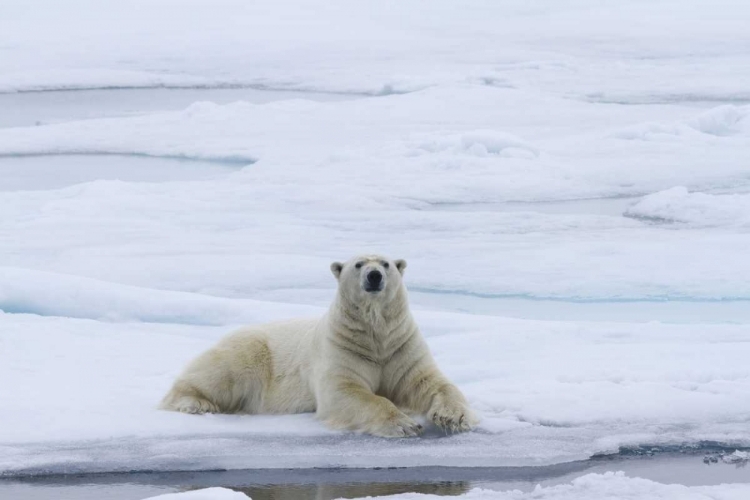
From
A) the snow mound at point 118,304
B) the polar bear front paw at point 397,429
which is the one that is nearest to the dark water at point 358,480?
the polar bear front paw at point 397,429

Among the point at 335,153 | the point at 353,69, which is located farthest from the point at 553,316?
→ the point at 353,69

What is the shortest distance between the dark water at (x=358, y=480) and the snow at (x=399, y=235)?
0.06 meters

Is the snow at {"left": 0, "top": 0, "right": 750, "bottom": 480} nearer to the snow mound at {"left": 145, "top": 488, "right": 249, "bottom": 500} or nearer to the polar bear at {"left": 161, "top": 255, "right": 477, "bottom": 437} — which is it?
the polar bear at {"left": 161, "top": 255, "right": 477, "bottom": 437}

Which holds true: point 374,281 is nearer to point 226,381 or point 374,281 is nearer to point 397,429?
point 397,429

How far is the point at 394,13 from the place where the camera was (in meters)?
23.9

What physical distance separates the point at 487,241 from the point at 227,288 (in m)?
1.78

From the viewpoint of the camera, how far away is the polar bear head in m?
3.45

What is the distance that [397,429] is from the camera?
10.9 feet

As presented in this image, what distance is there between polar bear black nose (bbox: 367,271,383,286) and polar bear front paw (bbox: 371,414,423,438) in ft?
1.39

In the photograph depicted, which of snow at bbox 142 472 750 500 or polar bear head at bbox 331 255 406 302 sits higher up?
polar bear head at bbox 331 255 406 302

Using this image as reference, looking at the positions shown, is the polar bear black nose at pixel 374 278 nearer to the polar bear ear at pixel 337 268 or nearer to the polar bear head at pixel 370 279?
the polar bear head at pixel 370 279

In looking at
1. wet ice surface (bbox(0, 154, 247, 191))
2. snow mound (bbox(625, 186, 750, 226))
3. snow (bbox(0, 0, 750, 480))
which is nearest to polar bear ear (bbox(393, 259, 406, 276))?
snow (bbox(0, 0, 750, 480))

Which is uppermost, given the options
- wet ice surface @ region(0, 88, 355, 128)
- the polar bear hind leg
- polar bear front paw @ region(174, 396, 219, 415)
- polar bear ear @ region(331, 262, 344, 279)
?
wet ice surface @ region(0, 88, 355, 128)

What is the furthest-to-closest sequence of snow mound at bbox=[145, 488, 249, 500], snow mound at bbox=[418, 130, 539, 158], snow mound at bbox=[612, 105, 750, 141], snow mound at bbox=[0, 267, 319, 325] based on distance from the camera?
snow mound at bbox=[612, 105, 750, 141] → snow mound at bbox=[418, 130, 539, 158] → snow mound at bbox=[0, 267, 319, 325] → snow mound at bbox=[145, 488, 249, 500]
